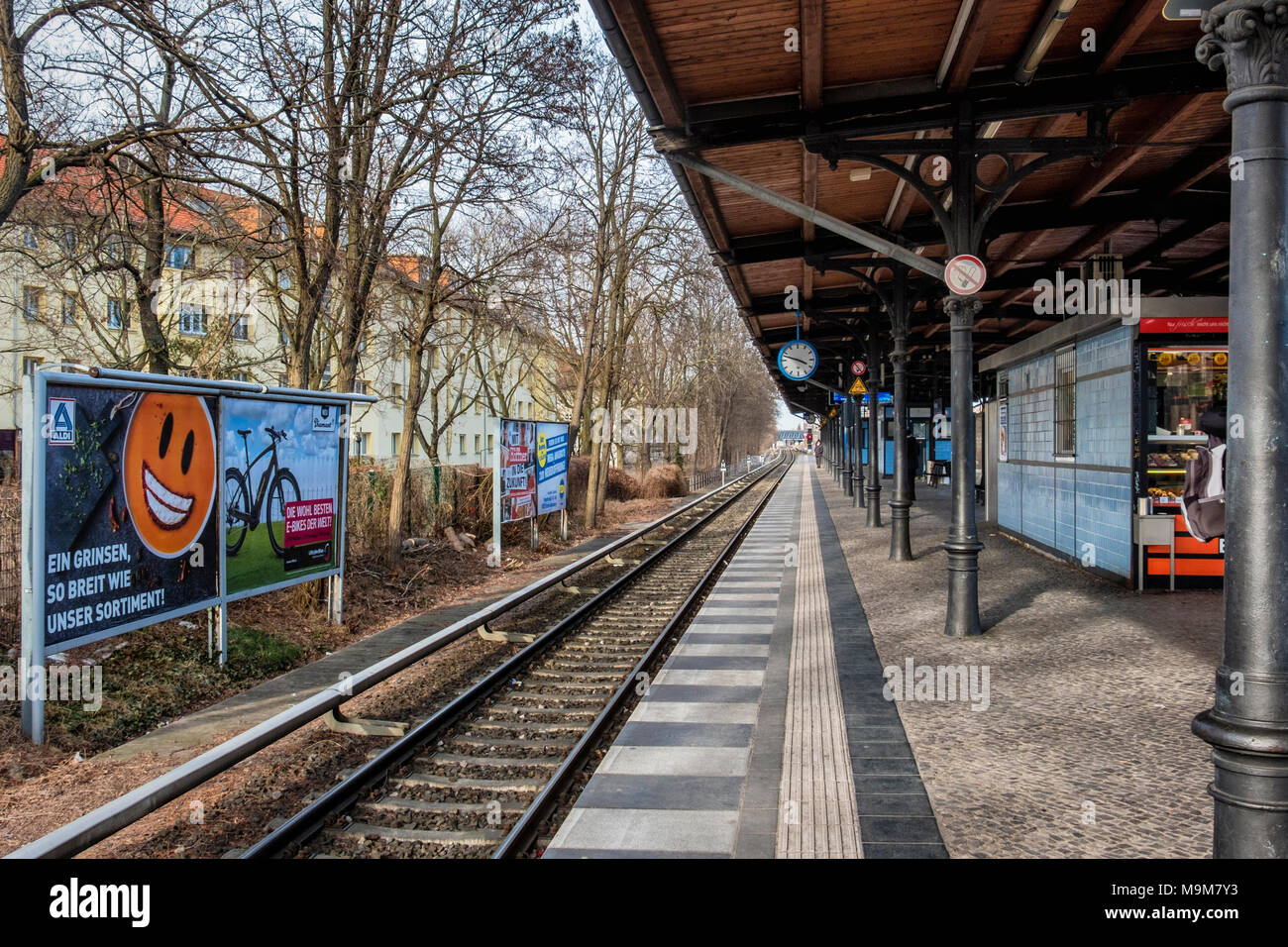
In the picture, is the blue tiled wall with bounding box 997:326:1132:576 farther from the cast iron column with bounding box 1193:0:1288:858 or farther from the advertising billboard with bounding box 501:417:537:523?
the advertising billboard with bounding box 501:417:537:523

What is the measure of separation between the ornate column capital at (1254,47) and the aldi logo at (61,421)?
22.4ft

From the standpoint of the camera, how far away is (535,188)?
13273mm

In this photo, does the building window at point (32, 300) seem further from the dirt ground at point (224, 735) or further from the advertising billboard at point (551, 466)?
the advertising billboard at point (551, 466)

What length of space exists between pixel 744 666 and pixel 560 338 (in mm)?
24783

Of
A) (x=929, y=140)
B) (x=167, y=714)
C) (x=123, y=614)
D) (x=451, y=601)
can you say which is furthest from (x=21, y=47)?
(x=451, y=601)

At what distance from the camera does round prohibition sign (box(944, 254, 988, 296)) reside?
8.32 m

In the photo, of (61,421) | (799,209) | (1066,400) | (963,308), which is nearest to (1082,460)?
(1066,400)

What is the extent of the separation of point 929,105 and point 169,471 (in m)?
7.09

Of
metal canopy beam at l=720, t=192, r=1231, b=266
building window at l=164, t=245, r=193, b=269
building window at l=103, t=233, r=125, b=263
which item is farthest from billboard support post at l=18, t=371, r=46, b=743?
metal canopy beam at l=720, t=192, r=1231, b=266

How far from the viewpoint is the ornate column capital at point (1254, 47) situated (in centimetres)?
296

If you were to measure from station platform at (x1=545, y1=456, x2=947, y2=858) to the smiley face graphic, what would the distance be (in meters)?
4.12

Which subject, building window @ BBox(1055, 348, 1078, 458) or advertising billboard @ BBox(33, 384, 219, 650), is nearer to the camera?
advertising billboard @ BBox(33, 384, 219, 650)

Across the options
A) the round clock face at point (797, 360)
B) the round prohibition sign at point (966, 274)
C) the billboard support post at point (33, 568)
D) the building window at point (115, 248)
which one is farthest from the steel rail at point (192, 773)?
the round clock face at point (797, 360)
